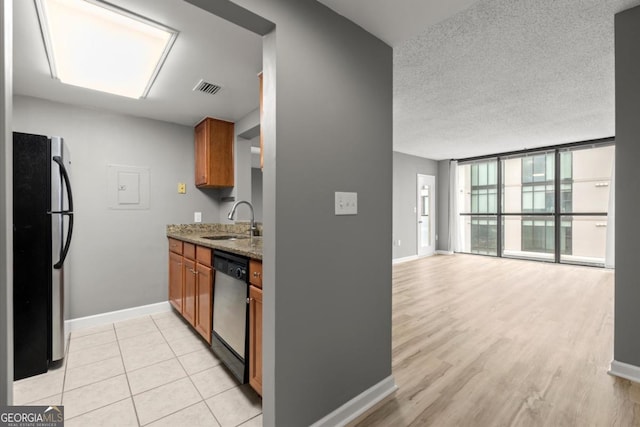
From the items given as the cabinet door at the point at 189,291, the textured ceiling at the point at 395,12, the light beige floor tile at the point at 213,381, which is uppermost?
the textured ceiling at the point at 395,12

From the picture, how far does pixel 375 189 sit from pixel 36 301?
254cm

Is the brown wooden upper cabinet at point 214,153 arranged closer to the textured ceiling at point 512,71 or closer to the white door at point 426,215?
the textured ceiling at point 512,71

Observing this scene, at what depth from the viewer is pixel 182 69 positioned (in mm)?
2213

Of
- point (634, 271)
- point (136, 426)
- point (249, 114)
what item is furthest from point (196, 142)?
point (634, 271)

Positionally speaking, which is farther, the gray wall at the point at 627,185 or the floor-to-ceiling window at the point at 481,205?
the floor-to-ceiling window at the point at 481,205

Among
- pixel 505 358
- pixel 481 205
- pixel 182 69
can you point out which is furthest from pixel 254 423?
pixel 481 205

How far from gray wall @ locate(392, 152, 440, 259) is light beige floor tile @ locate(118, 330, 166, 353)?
15.1 ft

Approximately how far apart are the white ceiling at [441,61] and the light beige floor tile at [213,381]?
7.48ft

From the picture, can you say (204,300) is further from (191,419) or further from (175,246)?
(175,246)

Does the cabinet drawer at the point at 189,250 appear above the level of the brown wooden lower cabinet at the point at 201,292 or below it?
above

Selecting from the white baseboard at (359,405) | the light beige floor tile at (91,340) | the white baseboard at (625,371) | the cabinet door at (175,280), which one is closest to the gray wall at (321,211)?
the white baseboard at (359,405)

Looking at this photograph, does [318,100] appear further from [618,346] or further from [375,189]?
[618,346]

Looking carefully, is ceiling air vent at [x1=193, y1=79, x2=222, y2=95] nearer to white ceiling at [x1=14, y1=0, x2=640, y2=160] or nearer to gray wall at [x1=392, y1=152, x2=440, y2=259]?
white ceiling at [x1=14, y1=0, x2=640, y2=160]

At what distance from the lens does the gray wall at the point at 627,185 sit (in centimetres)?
181
